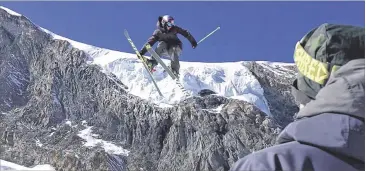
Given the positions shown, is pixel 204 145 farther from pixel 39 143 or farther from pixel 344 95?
pixel 344 95

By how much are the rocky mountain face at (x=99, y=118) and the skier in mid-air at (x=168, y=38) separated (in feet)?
203

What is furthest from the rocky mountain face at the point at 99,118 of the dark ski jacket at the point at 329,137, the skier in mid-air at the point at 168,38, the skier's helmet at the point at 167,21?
the dark ski jacket at the point at 329,137

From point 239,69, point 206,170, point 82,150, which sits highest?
point 239,69

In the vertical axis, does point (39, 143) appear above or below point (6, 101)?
below

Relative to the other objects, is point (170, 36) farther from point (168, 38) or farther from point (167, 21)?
point (167, 21)

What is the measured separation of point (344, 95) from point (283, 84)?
106358 mm

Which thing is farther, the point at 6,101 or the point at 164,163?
the point at 6,101

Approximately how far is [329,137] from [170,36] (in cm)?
1566

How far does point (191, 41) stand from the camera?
16750 mm

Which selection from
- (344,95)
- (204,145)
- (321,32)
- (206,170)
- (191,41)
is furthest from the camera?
(204,145)

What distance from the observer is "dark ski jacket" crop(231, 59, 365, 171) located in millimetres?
1916

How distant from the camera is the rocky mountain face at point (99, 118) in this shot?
86.0 meters

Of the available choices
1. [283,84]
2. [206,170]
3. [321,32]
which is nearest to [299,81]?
[321,32]

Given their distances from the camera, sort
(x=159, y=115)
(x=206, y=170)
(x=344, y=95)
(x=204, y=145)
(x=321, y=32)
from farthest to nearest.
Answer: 1. (x=159, y=115)
2. (x=204, y=145)
3. (x=206, y=170)
4. (x=321, y=32)
5. (x=344, y=95)
